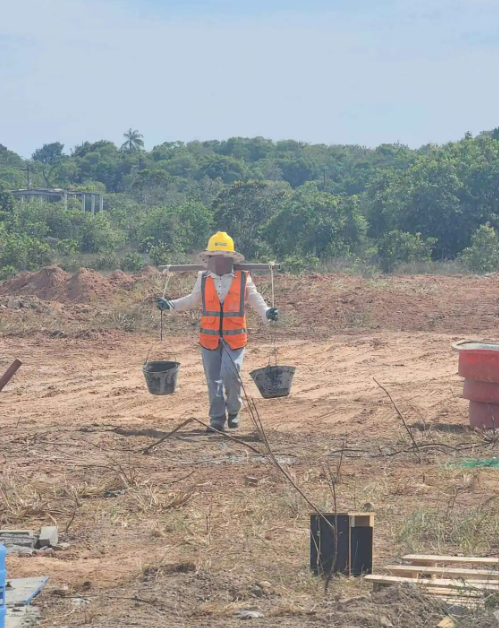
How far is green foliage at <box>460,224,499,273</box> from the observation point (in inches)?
1061

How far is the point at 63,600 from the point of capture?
525cm

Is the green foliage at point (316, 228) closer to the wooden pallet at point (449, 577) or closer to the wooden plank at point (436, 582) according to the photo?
the wooden pallet at point (449, 577)

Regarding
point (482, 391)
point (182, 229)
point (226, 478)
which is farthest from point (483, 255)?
point (226, 478)

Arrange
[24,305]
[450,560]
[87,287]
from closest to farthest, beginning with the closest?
1. [450,560]
2. [24,305]
3. [87,287]

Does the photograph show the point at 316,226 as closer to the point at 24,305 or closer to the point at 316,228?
the point at 316,228

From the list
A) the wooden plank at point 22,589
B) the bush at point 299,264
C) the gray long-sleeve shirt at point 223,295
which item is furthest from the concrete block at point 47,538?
the bush at point 299,264

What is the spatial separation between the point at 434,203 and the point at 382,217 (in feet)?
8.57

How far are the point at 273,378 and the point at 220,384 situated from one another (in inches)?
20.0

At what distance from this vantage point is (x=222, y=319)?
9914mm

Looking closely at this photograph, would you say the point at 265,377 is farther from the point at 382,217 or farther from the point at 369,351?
the point at 382,217

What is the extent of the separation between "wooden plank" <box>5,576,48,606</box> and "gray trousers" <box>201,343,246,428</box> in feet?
14.8

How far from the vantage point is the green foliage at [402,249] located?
29.0 meters

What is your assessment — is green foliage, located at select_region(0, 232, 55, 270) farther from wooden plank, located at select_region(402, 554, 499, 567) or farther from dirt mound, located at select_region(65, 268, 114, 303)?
wooden plank, located at select_region(402, 554, 499, 567)

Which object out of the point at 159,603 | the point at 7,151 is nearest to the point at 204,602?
the point at 159,603
